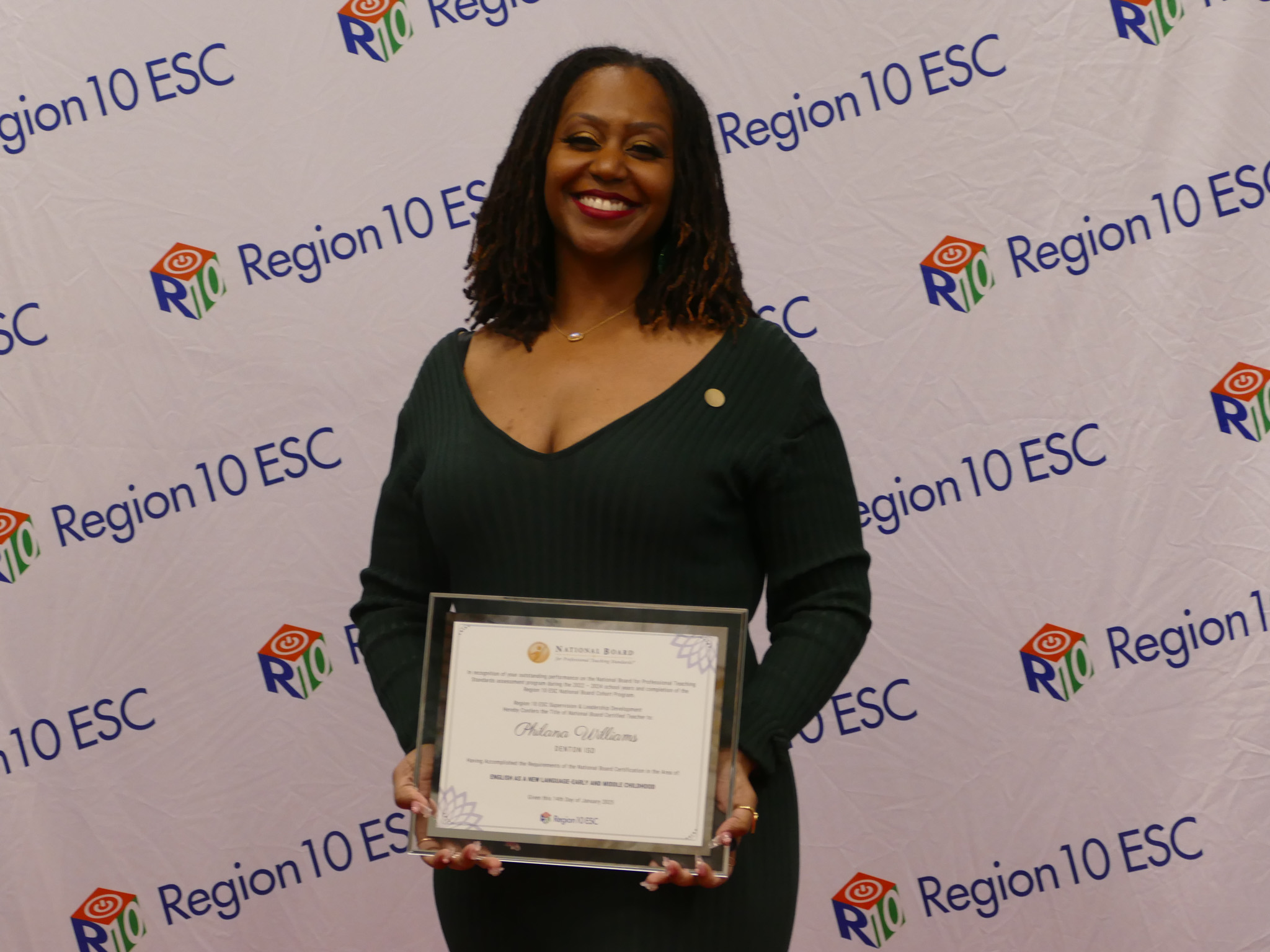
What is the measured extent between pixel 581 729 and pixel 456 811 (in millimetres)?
131

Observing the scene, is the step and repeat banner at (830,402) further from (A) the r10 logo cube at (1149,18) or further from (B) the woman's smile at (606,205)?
(B) the woman's smile at (606,205)

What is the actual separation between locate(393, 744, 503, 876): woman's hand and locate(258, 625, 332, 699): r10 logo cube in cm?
132

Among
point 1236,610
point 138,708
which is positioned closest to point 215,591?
point 138,708

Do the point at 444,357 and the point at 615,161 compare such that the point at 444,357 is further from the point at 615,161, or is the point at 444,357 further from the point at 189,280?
the point at 189,280

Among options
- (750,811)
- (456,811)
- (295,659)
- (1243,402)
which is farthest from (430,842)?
(1243,402)

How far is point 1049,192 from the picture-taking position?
7.67ft

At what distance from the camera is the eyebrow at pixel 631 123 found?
132 cm

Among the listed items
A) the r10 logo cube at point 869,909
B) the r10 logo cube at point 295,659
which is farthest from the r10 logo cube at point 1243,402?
the r10 logo cube at point 295,659

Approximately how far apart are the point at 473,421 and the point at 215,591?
1.31 m

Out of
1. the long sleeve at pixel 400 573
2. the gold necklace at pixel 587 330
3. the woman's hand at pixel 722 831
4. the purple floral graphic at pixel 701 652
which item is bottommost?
the woman's hand at pixel 722 831

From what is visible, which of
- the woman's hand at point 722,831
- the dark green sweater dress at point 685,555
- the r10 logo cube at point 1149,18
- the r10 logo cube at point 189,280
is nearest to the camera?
the woman's hand at point 722,831

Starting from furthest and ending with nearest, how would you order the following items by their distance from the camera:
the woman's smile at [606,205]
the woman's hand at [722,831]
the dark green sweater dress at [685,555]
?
1. the woman's smile at [606,205]
2. the dark green sweater dress at [685,555]
3. the woman's hand at [722,831]

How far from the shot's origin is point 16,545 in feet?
8.02

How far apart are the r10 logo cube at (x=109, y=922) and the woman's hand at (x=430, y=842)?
5.29 ft
